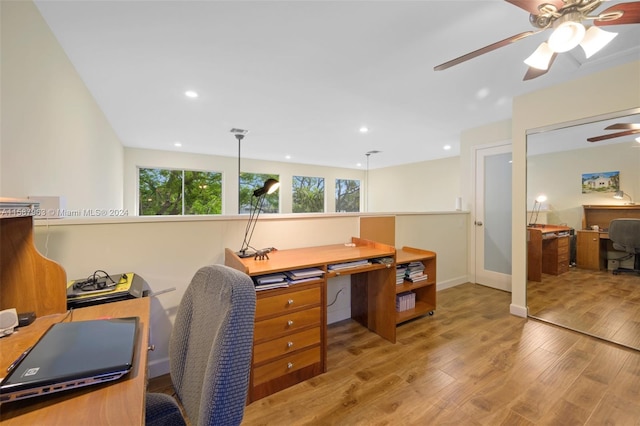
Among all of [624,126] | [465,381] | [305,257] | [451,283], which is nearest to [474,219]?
[451,283]

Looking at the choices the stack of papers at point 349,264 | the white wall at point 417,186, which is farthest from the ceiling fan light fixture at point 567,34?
the white wall at point 417,186

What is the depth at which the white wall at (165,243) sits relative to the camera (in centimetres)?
155

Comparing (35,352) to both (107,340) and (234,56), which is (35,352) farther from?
(234,56)

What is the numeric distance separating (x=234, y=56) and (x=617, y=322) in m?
4.08

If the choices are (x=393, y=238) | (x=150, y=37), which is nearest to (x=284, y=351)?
(x=393, y=238)

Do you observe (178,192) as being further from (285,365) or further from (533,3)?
(533,3)

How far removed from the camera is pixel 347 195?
8242 millimetres

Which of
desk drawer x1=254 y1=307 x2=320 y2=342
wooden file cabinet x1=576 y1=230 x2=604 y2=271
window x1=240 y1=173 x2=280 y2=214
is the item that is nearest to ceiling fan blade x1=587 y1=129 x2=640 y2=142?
wooden file cabinet x1=576 y1=230 x2=604 y2=271

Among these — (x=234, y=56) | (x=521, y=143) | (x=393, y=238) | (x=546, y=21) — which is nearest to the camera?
(x=546, y=21)

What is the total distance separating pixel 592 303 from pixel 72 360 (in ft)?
12.9

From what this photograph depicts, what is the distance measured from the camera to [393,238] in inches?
121

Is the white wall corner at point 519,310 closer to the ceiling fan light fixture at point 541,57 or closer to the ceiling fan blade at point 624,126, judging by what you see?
the ceiling fan blade at point 624,126

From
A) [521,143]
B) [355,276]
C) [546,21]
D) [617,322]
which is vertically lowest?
[617,322]

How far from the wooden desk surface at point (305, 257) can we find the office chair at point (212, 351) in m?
0.66
